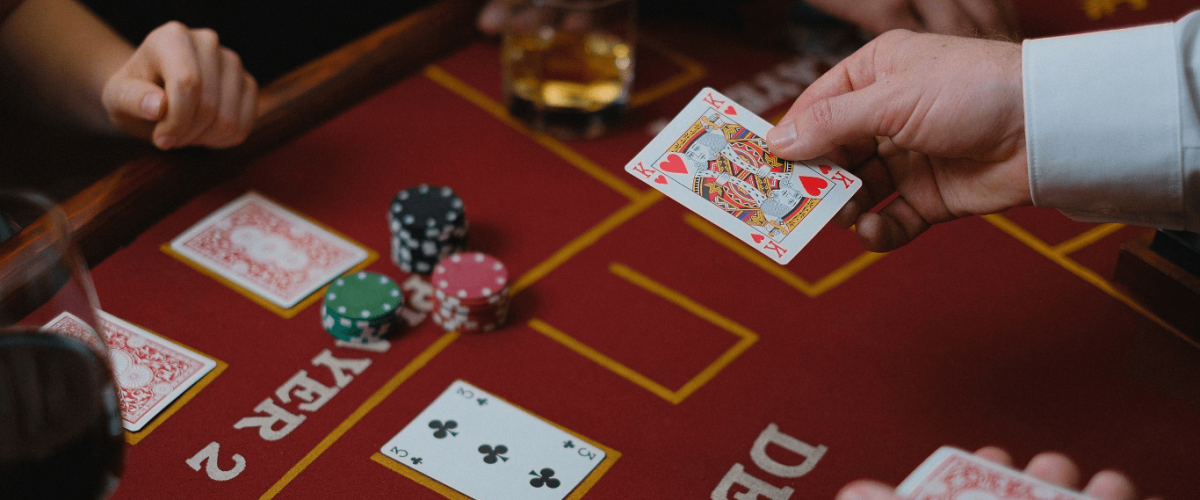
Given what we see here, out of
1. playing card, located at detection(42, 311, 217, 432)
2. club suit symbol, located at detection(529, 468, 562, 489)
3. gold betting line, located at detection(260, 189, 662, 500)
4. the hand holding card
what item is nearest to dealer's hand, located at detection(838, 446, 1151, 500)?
the hand holding card

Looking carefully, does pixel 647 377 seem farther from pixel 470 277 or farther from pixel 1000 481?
pixel 1000 481

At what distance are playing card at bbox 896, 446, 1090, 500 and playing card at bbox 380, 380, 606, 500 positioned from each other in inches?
16.3

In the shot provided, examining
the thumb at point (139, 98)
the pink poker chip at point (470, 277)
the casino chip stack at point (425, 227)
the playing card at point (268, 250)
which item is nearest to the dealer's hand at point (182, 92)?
the thumb at point (139, 98)

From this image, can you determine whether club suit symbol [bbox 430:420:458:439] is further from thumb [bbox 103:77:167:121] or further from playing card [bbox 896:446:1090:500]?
thumb [bbox 103:77:167:121]

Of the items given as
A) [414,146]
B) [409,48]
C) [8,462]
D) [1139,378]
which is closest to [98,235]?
[414,146]

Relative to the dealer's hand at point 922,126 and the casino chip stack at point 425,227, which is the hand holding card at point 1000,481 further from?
the casino chip stack at point 425,227

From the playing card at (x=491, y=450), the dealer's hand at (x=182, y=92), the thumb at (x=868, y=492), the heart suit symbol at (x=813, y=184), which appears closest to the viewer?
the thumb at (x=868, y=492)

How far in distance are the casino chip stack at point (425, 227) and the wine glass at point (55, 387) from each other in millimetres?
634

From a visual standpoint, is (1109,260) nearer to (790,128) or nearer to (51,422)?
(790,128)

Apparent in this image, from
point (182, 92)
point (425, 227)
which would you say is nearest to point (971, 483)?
point (425, 227)

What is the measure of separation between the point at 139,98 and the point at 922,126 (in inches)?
47.6

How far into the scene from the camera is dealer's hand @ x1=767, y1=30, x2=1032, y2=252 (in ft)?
4.05

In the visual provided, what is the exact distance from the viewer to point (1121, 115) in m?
1.20

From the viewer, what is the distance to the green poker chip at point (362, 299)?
1.26m
